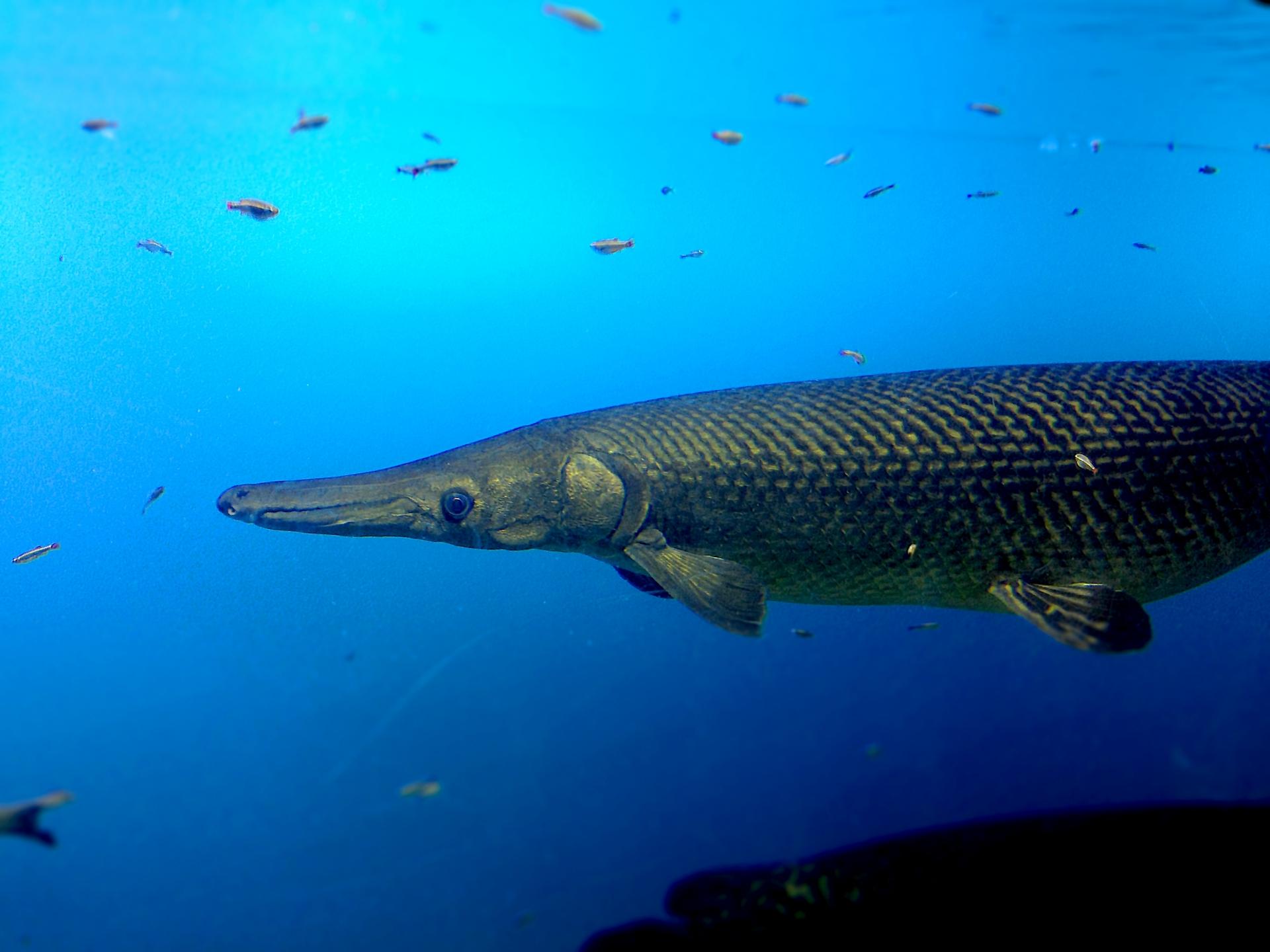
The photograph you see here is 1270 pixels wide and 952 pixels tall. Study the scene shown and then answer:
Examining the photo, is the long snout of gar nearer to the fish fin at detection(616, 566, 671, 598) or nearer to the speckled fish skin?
the speckled fish skin

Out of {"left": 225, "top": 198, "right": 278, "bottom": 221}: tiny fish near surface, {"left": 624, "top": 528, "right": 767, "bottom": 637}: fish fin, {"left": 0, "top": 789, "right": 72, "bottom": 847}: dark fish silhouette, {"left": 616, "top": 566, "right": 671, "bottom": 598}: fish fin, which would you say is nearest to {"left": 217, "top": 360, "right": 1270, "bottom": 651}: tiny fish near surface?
{"left": 624, "top": 528, "right": 767, "bottom": 637}: fish fin

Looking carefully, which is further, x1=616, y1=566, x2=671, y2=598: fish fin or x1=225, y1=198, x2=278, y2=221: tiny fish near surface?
x1=225, y1=198, x2=278, y2=221: tiny fish near surface

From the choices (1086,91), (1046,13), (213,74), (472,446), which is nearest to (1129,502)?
(472,446)

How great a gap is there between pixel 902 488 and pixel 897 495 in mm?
44

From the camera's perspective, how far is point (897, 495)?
11.3 ft

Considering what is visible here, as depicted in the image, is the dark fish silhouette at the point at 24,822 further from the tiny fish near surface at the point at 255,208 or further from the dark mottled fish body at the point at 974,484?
the tiny fish near surface at the point at 255,208

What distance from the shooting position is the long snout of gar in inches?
142

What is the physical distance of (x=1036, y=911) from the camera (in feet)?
8.68

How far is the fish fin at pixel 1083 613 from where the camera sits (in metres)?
3.04

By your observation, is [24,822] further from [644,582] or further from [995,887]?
[995,887]

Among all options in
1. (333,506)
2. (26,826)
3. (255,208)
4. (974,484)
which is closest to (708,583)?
(974,484)

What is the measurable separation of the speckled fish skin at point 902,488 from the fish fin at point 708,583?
0.13 m

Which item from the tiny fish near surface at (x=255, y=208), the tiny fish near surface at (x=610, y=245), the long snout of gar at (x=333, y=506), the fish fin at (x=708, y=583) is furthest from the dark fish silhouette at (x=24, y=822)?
the tiny fish near surface at (x=610, y=245)

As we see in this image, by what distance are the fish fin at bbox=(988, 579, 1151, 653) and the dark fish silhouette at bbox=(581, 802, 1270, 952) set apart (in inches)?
32.6
